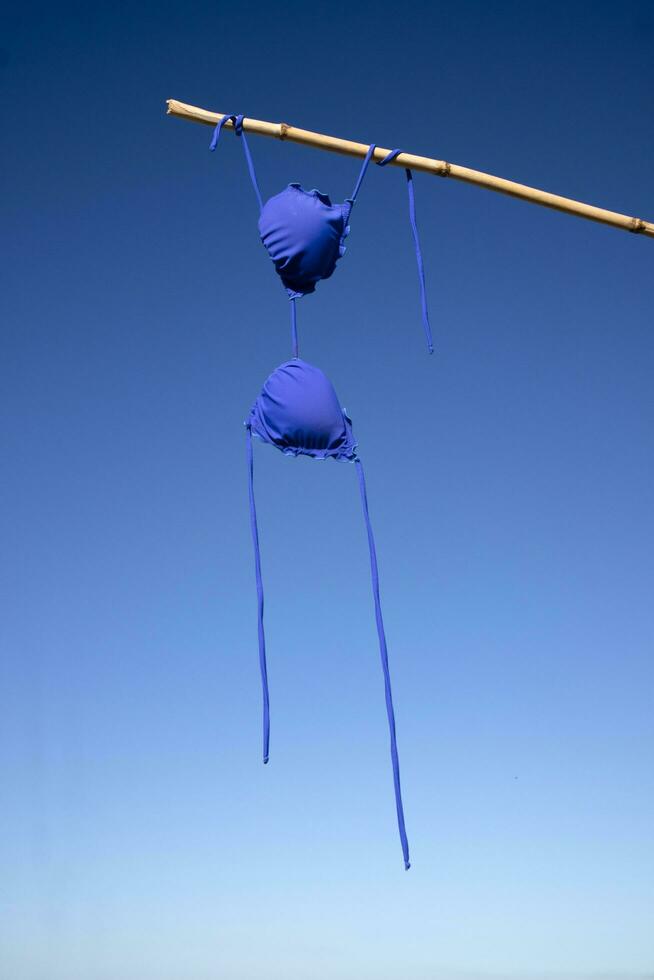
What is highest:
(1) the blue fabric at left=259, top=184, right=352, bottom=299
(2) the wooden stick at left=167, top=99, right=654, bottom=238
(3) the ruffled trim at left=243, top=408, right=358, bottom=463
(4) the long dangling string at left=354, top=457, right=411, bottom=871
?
(2) the wooden stick at left=167, top=99, right=654, bottom=238

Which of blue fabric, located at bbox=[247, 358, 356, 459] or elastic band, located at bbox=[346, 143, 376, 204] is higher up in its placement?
elastic band, located at bbox=[346, 143, 376, 204]

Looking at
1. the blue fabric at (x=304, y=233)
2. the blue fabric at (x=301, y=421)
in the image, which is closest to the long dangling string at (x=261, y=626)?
the blue fabric at (x=301, y=421)

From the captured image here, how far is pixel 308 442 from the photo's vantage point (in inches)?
151

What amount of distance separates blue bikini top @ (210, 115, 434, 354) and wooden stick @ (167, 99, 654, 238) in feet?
0.11

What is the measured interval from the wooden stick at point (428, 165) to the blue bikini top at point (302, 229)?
3cm

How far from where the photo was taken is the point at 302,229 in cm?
390

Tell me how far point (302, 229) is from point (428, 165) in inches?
17.1

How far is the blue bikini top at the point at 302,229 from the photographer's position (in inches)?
154

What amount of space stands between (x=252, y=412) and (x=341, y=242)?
550mm

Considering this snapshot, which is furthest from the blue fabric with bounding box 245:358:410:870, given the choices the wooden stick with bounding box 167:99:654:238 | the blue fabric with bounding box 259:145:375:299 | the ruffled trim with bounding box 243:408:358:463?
the wooden stick with bounding box 167:99:654:238

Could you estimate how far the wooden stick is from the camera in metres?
3.92

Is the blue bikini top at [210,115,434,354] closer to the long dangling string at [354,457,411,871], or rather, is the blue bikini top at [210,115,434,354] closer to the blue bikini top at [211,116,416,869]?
the blue bikini top at [211,116,416,869]

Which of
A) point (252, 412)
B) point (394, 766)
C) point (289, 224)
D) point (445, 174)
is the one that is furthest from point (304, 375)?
point (394, 766)

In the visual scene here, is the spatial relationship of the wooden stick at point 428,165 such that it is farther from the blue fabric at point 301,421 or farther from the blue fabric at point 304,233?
the blue fabric at point 301,421
